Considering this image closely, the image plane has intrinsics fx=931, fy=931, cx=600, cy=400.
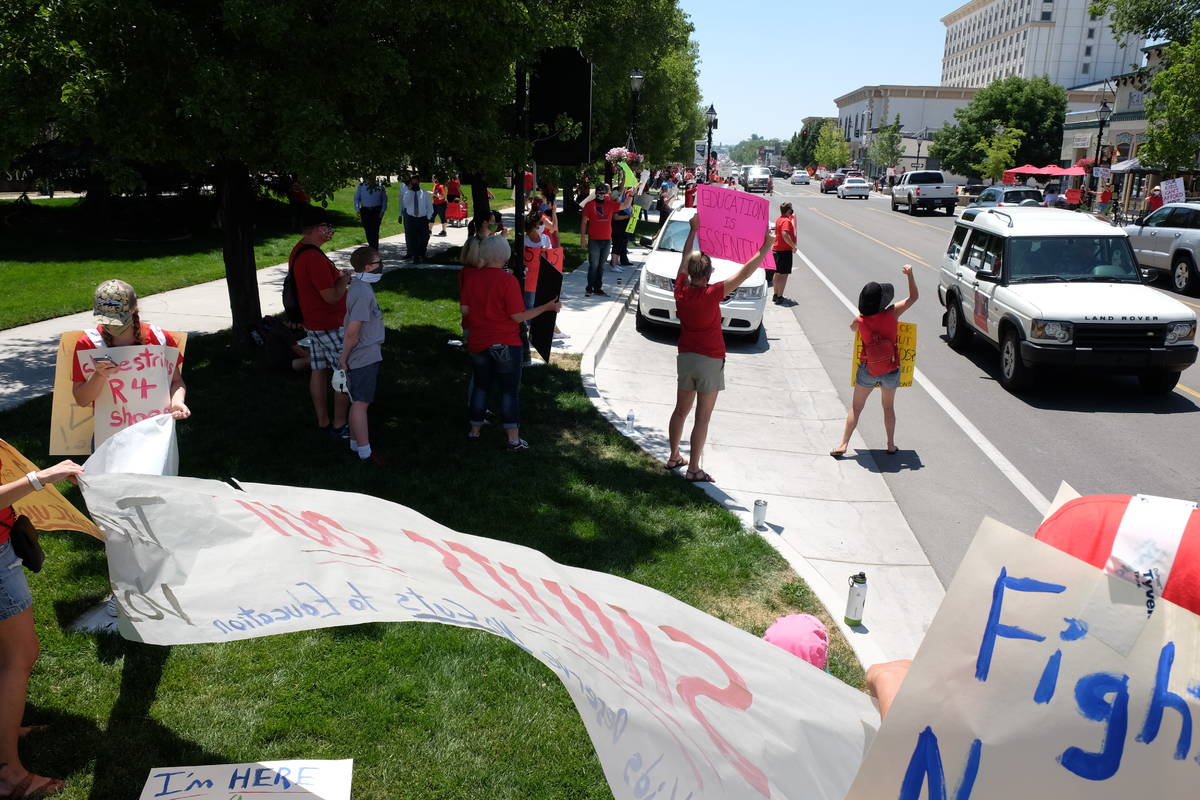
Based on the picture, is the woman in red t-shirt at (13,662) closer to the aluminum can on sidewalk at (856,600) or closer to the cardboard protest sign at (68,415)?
the cardboard protest sign at (68,415)

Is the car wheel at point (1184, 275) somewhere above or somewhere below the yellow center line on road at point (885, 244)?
above

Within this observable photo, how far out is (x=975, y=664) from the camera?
1673mm

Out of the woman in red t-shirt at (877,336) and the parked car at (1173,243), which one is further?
the parked car at (1173,243)

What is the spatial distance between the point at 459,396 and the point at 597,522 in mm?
3260

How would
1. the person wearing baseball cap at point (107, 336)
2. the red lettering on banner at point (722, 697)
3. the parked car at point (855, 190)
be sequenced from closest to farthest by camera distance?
the red lettering on banner at point (722, 697) < the person wearing baseball cap at point (107, 336) < the parked car at point (855, 190)

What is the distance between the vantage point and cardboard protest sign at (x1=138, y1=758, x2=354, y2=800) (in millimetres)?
3453

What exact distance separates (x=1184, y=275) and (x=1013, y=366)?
11.4m

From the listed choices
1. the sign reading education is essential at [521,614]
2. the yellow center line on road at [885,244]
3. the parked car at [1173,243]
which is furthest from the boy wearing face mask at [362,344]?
the yellow center line on road at [885,244]

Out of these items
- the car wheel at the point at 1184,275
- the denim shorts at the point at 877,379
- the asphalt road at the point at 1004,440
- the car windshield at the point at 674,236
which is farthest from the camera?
the car wheel at the point at 1184,275

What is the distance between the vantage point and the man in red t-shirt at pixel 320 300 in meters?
7.22

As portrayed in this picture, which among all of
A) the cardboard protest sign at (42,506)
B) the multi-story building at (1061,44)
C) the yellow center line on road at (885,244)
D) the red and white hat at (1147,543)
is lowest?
the yellow center line on road at (885,244)

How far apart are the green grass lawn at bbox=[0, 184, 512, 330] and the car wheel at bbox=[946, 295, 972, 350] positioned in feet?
38.7

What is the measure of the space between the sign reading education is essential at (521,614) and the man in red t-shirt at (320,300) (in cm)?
445

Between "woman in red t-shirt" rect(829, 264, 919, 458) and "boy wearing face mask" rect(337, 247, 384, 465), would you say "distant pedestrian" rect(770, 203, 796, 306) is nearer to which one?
"woman in red t-shirt" rect(829, 264, 919, 458)
